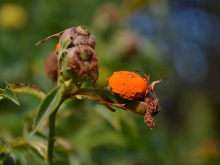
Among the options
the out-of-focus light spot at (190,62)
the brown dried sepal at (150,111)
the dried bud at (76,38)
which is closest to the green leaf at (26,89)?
the dried bud at (76,38)

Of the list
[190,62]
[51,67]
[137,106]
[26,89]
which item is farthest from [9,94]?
[190,62]

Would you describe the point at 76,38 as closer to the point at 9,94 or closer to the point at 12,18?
the point at 9,94

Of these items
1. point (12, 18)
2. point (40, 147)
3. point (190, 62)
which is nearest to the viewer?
point (40, 147)

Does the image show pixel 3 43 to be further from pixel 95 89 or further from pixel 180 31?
pixel 180 31

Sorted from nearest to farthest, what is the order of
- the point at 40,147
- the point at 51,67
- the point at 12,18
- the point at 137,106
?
the point at 137,106 → the point at 40,147 → the point at 51,67 → the point at 12,18

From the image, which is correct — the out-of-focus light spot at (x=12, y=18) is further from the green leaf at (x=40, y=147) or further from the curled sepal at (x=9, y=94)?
the curled sepal at (x=9, y=94)

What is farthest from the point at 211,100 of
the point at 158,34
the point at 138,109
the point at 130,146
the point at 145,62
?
the point at 138,109
